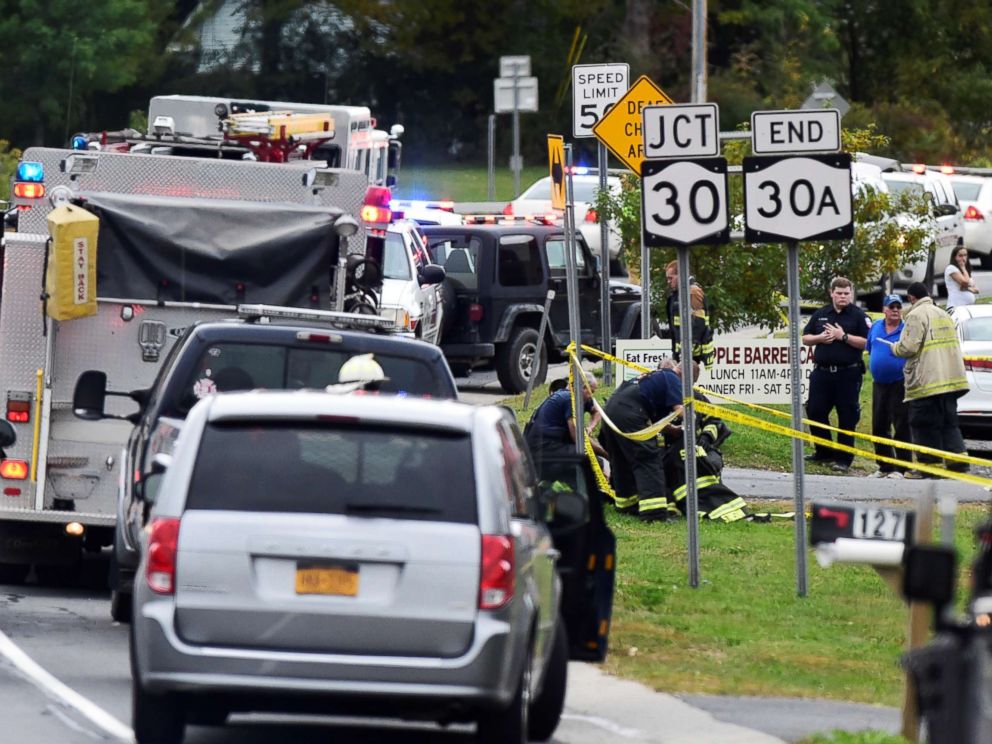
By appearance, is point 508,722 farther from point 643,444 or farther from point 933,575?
point 643,444

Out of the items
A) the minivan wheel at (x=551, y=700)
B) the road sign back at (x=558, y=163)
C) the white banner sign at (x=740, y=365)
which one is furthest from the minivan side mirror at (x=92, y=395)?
the white banner sign at (x=740, y=365)

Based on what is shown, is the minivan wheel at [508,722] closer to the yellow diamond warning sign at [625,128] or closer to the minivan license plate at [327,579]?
the minivan license plate at [327,579]

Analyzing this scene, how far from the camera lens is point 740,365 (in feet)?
64.3

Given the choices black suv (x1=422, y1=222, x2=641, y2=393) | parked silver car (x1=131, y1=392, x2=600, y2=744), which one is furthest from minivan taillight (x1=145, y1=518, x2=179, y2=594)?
black suv (x1=422, y1=222, x2=641, y2=393)

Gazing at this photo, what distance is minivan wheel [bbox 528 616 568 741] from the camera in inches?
379

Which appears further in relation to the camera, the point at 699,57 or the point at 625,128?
the point at 699,57

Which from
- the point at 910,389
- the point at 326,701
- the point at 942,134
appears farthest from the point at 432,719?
the point at 942,134

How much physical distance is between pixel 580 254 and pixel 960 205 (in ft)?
49.8

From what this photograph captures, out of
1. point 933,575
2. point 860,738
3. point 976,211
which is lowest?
point 860,738

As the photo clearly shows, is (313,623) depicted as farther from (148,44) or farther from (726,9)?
(726,9)

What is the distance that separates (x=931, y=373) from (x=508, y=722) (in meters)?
11.9

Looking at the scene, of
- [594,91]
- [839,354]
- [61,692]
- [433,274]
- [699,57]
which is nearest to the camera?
[61,692]

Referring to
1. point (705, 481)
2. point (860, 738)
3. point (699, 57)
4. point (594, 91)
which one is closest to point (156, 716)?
point (860, 738)

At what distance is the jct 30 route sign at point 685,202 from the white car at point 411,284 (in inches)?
388
